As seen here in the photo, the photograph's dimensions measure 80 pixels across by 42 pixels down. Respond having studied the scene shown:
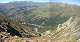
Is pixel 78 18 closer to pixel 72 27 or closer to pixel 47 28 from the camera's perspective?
pixel 72 27

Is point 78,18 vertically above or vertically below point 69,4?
below

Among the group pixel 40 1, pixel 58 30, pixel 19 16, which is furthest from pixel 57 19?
pixel 19 16

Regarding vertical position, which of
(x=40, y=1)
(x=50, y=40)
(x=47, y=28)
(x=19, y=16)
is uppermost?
(x=40, y=1)

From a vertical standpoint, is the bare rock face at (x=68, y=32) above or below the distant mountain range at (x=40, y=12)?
below

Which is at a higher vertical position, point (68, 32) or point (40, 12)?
point (40, 12)

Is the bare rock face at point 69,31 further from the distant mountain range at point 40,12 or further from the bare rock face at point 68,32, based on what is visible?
the distant mountain range at point 40,12

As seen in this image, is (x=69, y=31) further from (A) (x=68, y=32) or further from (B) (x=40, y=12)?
(B) (x=40, y=12)

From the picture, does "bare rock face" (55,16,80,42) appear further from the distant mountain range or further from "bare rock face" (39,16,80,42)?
the distant mountain range

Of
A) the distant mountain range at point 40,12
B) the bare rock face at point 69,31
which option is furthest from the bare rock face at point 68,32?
the distant mountain range at point 40,12

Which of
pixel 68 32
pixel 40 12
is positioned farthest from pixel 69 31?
pixel 40 12

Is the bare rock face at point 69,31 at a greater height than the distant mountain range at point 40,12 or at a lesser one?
lesser

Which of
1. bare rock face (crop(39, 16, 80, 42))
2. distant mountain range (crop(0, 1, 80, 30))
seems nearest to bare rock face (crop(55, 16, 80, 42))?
bare rock face (crop(39, 16, 80, 42))
